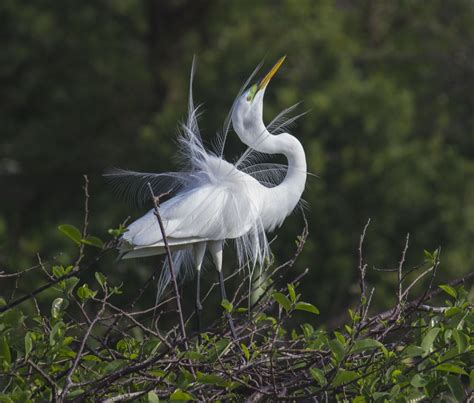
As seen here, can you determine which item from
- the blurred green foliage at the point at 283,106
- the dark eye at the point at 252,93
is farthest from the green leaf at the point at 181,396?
the blurred green foliage at the point at 283,106

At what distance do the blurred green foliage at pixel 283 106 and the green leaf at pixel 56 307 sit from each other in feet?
8.95

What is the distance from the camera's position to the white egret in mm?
3523

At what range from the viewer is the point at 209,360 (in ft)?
7.89

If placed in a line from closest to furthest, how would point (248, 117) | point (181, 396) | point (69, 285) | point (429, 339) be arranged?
1. point (181, 396)
2. point (429, 339)
3. point (69, 285)
4. point (248, 117)

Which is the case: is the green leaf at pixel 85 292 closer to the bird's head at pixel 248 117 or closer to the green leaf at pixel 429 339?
the green leaf at pixel 429 339

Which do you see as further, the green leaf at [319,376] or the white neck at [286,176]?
the white neck at [286,176]

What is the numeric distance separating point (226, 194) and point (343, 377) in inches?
58.2

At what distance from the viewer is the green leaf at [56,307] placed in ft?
8.09

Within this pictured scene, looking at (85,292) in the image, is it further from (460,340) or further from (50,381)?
(460,340)

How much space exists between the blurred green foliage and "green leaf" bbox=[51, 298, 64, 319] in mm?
2727

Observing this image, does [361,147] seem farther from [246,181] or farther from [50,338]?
[50,338]

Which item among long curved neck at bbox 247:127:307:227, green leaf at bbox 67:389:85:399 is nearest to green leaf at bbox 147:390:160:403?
green leaf at bbox 67:389:85:399

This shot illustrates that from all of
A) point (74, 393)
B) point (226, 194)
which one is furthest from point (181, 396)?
point (226, 194)

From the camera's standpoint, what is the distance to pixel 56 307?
2480 millimetres
